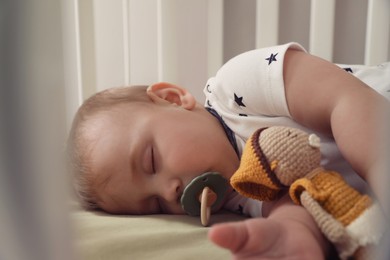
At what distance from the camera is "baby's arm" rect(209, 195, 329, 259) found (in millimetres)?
287

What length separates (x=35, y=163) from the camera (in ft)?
0.65

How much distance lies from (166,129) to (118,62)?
0.40 m

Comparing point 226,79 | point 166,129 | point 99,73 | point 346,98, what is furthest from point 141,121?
point 99,73

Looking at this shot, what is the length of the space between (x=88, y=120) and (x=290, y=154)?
0.91ft

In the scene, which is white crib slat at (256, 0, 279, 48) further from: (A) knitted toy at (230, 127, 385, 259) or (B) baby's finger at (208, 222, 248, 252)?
(B) baby's finger at (208, 222, 248, 252)

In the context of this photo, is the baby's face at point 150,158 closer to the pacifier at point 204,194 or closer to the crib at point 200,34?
the pacifier at point 204,194

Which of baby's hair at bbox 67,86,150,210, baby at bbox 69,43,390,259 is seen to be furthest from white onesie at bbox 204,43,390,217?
baby's hair at bbox 67,86,150,210

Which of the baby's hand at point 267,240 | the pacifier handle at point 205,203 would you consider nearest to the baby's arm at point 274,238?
the baby's hand at point 267,240

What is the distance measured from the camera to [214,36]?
92 centimetres

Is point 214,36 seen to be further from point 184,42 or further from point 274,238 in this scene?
point 274,238

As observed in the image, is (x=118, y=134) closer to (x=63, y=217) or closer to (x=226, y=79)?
(x=226, y=79)

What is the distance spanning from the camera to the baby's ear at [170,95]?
2.15ft

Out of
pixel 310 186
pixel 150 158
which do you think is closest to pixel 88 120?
pixel 150 158

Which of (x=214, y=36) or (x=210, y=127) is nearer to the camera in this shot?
(x=210, y=127)
